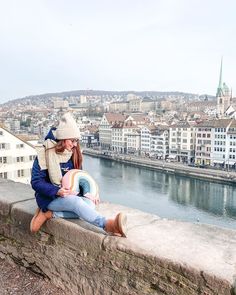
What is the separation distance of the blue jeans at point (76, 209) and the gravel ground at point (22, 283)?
0.39m

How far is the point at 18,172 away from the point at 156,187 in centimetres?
1667

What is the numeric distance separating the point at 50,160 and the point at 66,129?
19cm

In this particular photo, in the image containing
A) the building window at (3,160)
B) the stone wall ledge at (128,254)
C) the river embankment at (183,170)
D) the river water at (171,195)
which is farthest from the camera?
the river embankment at (183,170)

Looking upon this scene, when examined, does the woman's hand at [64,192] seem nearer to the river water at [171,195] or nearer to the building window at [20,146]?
the building window at [20,146]

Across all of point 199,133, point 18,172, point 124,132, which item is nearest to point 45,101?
point 124,132

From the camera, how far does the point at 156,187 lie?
32875mm

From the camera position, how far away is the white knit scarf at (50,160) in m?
2.05

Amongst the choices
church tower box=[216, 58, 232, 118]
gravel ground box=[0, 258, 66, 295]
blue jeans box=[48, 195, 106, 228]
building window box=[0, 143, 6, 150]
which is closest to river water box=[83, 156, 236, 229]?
building window box=[0, 143, 6, 150]

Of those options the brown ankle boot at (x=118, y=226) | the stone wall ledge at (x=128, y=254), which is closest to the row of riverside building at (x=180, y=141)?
the stone wall ledge at (x=128, y=254)

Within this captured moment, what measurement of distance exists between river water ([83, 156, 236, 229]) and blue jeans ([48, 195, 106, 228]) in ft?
67.1

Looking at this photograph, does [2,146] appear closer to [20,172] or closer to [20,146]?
[20,146]

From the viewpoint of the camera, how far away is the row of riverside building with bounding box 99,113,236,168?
44.5m

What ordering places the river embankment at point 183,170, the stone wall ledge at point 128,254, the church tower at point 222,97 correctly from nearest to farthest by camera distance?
1. the stone wall ledge at point 128,254
2. the river embankment at point 183,170
3. the church tower at point 222,97

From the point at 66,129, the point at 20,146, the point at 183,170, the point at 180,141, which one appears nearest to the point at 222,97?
the point at 180,141
